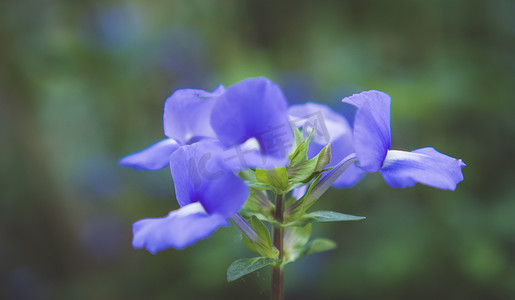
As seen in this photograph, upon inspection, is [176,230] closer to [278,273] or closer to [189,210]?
[189,210]

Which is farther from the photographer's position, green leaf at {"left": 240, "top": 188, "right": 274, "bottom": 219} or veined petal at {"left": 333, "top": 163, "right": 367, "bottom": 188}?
veined petal at {"left": 333, "top": 163, "right": 367, "bottom": 188}

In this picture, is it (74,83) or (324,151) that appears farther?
(74,83)

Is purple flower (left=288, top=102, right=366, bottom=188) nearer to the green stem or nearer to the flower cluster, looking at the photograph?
the flower cluster

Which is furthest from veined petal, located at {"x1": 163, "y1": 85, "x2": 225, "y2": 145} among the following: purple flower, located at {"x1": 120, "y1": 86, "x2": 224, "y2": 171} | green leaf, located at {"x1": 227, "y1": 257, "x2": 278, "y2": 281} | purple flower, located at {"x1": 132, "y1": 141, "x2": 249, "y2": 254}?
green leaf, located at {"x1": 227, "y1": 257, "x2": 278, "y2": 281}

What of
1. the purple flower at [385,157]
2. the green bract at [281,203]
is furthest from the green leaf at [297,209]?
the purple flower at [385,157]

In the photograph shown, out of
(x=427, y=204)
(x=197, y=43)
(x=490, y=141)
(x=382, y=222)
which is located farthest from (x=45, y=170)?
(x=490, y=141)

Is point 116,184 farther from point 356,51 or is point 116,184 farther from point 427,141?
point 427,141
